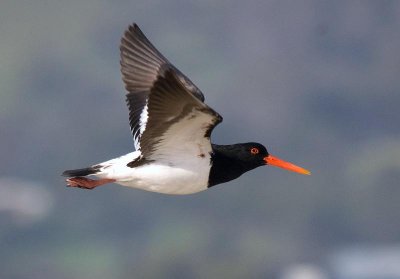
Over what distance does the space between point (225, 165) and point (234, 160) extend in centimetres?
19

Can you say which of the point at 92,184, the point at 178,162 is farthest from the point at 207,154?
the point at 92,184

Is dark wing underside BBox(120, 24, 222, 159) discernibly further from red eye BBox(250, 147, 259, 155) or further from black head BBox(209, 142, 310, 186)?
red eye BBox(250, 147, 259, 155)

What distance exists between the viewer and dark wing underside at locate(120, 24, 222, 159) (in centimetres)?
648

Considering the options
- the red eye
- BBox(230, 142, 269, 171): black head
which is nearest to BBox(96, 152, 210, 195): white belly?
BBox(230, 142, 269, 171): black head

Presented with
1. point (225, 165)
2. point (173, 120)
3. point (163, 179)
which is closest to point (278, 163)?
point (225, 165)

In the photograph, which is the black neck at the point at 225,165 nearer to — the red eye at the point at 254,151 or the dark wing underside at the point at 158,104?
the red eye at the point at 254,151

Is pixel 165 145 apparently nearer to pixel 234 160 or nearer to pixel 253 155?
pixel 234 160

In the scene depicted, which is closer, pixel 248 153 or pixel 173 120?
pixel 173 120

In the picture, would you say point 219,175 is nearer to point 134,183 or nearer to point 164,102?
point 134,183

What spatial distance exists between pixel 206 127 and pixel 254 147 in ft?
4.02

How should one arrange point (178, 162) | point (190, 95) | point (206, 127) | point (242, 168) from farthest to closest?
point (242, 168)
point (178, 162)
point (206, 127)
point (190, 95)

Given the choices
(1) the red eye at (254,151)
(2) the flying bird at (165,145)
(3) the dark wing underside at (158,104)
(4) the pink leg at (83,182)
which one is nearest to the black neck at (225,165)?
(2) the flying bird at (165,145)

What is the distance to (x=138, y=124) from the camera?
27.9 feet

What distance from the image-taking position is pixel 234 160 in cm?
802
